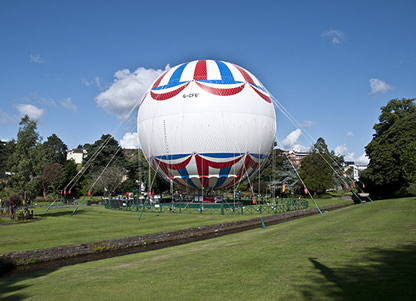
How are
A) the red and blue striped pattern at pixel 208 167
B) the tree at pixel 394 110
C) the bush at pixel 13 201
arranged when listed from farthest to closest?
the tree at pixel 394 110, the red and blue striped pattern at pixel 208 167, the bush at pixel 13 201

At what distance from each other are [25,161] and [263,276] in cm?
2123

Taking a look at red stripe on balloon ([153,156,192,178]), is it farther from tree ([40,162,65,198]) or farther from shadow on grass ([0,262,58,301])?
tree ([40,162,65,198])

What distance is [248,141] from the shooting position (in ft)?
99.5

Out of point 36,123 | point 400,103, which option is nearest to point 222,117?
point 36,123

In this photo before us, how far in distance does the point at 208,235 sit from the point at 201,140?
1176cm

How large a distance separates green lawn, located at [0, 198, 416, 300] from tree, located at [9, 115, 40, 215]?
14549mm

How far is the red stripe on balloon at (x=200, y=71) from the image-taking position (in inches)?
1172

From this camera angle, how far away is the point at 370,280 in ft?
18.4

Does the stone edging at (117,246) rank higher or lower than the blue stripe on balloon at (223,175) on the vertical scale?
lower

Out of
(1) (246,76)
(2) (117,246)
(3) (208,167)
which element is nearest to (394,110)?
(1) (246,76)

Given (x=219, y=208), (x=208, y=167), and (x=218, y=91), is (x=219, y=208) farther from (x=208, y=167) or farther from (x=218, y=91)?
(x=218, y=91)

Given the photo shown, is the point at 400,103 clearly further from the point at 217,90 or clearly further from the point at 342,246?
the point at 342,246

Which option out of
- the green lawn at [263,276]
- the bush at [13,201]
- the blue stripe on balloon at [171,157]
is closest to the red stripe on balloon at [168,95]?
the blue stripe on balloon at [171,157]

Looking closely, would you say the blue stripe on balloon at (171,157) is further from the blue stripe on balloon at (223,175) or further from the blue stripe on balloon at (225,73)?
the blue stripe on balloon at (225,73)
